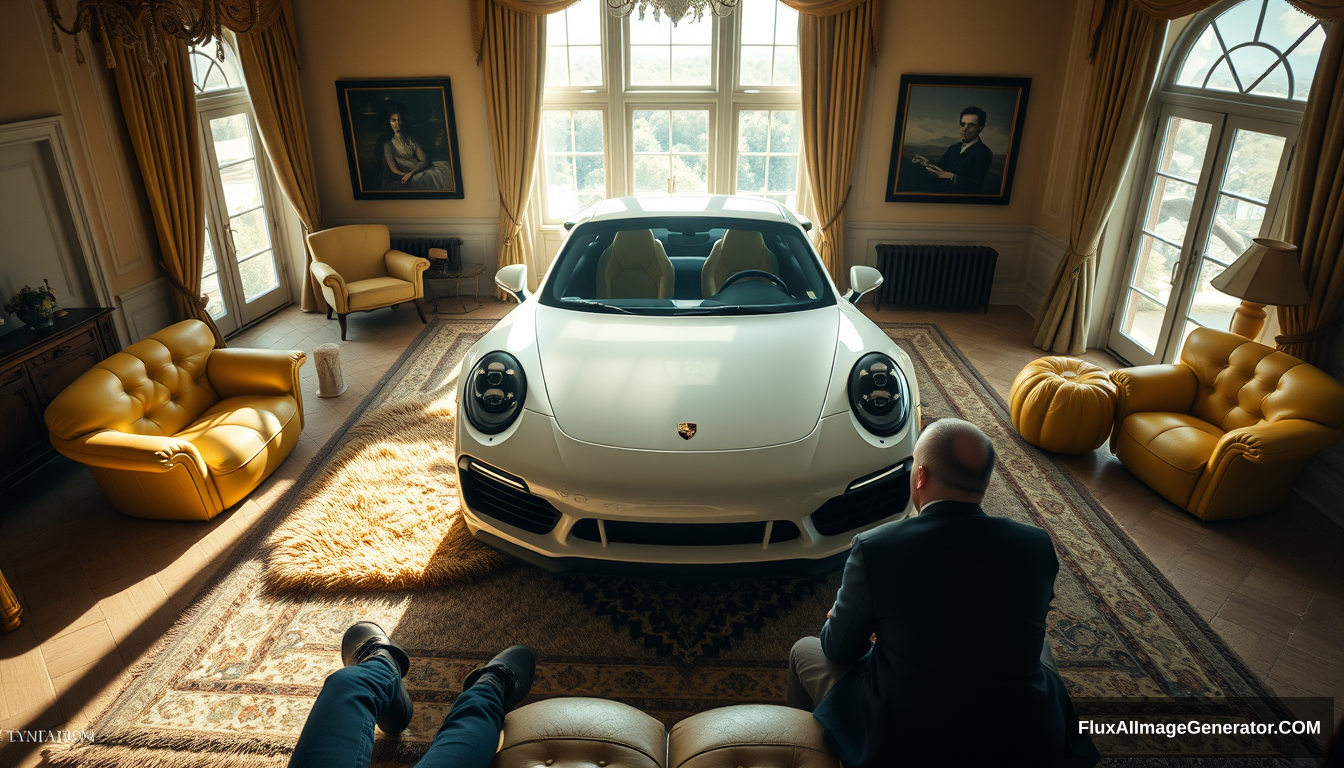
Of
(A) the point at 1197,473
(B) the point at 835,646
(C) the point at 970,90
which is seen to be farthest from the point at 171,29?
(C) the point at 970,90

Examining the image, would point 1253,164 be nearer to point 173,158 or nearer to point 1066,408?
point 1066,408

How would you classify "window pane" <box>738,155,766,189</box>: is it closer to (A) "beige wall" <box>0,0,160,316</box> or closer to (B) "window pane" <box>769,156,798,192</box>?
(B) "window pane" <box>769,156,798,192</box>

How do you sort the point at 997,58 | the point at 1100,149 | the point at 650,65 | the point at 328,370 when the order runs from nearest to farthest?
the point at 328,370 → the point at 1100,149 → the point at 997,58 → the point at 650,65

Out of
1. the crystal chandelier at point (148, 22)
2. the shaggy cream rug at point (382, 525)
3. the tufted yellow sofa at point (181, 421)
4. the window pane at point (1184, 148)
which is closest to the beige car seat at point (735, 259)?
the shaggy cream rug at point (382, 525)

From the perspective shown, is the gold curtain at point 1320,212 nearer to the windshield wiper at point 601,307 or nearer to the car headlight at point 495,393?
the windshield wiper at point 601,307

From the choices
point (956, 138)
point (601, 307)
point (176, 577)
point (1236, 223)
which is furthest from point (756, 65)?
point (176, 577)

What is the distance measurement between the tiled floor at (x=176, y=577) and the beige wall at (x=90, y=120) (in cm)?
156

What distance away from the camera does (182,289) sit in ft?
17.0

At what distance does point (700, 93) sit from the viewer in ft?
21.8

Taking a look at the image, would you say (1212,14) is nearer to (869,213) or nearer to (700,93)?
(869,213)

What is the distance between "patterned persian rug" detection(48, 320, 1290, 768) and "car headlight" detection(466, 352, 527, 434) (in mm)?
737

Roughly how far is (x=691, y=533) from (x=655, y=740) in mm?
798

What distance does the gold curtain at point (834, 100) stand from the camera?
20.3ft

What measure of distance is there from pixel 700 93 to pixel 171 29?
435cm
